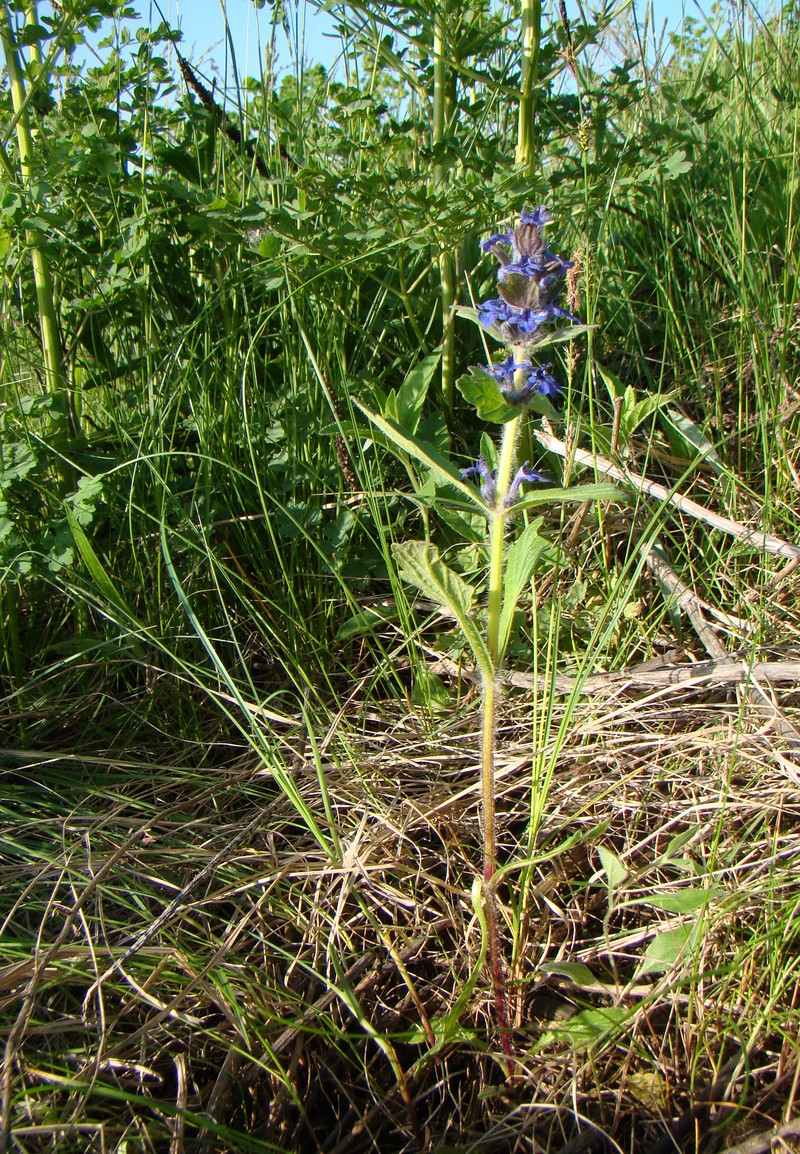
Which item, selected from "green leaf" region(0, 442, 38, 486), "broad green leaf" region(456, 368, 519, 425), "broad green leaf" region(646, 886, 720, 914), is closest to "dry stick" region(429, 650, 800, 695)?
"broad green leaf" region(646, 886, 720, 914)

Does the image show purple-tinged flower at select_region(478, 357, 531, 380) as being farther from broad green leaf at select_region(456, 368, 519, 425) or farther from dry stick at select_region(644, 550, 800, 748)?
dry stick at select_region(644, 550, 800, 748)

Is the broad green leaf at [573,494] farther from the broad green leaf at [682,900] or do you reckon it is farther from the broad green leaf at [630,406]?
the broad green leaf at [630,406]

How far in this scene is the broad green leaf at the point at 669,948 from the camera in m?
1.18

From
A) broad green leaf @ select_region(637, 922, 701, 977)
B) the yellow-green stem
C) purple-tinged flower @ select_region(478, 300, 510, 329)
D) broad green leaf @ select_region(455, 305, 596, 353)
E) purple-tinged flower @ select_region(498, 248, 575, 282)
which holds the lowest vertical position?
broad green leaf @ select_region(637, 922, 701, 977)

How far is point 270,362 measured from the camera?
6.63ft

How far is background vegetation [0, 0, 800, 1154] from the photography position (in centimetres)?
117

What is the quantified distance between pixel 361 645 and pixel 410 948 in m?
0.67

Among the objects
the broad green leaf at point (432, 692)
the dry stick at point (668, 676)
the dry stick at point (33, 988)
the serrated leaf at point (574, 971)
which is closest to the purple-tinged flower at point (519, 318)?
the dry stick at point (668, 676)

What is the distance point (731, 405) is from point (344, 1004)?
66.9 inches

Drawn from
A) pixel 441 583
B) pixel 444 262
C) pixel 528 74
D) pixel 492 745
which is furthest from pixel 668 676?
pixel 528 74

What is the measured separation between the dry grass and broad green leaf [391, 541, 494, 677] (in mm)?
223

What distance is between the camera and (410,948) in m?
1.32

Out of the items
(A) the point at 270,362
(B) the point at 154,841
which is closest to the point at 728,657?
(B) the point at 154,841

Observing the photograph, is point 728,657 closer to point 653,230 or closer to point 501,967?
point 501,967
